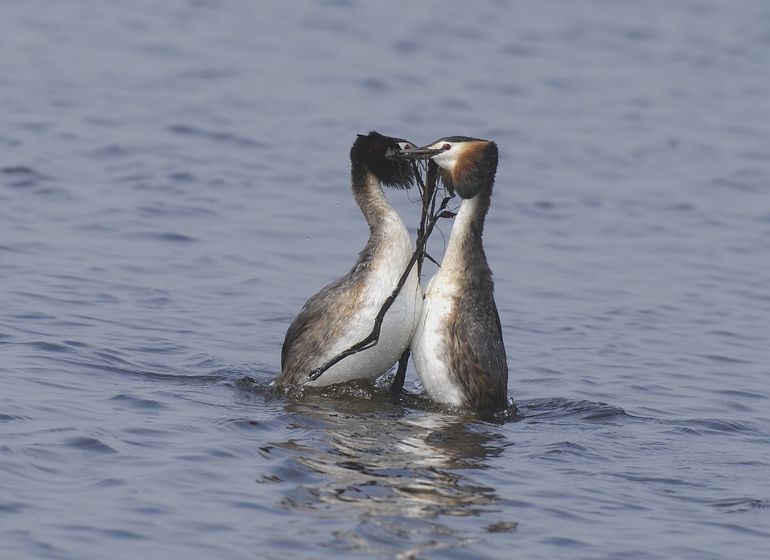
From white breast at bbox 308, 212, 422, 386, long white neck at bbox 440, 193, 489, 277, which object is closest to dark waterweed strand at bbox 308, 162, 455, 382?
white breast at bbox 308, 212, 422, 386

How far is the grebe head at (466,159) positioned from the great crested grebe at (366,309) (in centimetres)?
29

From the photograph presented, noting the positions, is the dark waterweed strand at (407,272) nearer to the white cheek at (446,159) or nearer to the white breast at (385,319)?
the white breast at (385,319)

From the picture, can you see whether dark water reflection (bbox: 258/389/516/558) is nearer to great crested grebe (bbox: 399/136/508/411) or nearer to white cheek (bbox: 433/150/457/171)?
great crested grebe (bbox: 399/136/508/411)

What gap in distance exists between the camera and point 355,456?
8.07m

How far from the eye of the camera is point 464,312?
927cm

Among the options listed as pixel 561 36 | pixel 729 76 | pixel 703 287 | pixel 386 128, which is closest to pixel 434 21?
pixel 561 36

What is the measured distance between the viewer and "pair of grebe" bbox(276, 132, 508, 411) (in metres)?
9.24

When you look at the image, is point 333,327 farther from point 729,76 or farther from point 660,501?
point 729,76

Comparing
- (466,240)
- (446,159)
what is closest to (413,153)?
(446,159)

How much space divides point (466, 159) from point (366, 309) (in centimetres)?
115

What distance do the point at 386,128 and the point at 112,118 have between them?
3604 millimetres

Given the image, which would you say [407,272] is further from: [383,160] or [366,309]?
[383,160]

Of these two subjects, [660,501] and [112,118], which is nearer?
[660,501]

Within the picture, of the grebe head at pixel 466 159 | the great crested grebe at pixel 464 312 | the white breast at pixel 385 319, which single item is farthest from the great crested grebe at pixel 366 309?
the grebe head at pixel 466 159
